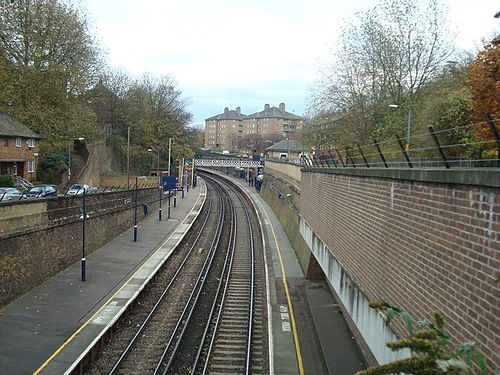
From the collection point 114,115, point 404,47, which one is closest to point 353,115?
point 404,47

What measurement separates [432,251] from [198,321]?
12.4m

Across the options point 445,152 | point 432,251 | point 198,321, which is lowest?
point 198,321

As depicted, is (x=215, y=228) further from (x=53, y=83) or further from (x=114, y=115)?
(x=114, y=115)

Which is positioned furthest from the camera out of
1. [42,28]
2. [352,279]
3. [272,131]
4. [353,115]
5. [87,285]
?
[272,131]

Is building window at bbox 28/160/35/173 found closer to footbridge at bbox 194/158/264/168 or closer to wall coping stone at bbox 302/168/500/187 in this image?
wall coping stone at bbox 302/168/500/187

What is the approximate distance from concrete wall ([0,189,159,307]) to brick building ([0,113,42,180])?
10665 millimetres

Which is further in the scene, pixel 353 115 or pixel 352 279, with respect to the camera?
pixel 353 115

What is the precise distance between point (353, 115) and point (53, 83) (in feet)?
83.1

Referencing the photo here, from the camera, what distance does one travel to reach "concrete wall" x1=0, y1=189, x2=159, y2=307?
16703 mm

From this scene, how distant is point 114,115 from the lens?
5947cm

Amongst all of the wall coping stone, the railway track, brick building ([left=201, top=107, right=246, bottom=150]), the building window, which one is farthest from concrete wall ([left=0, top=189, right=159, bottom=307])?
brick building ([left=201, top=107, right=246, bottom=150])

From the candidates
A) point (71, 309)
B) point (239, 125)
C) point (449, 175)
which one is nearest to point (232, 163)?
point (71, 309)

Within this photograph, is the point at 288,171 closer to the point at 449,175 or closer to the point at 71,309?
the point at 71,309

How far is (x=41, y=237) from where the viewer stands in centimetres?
1938
